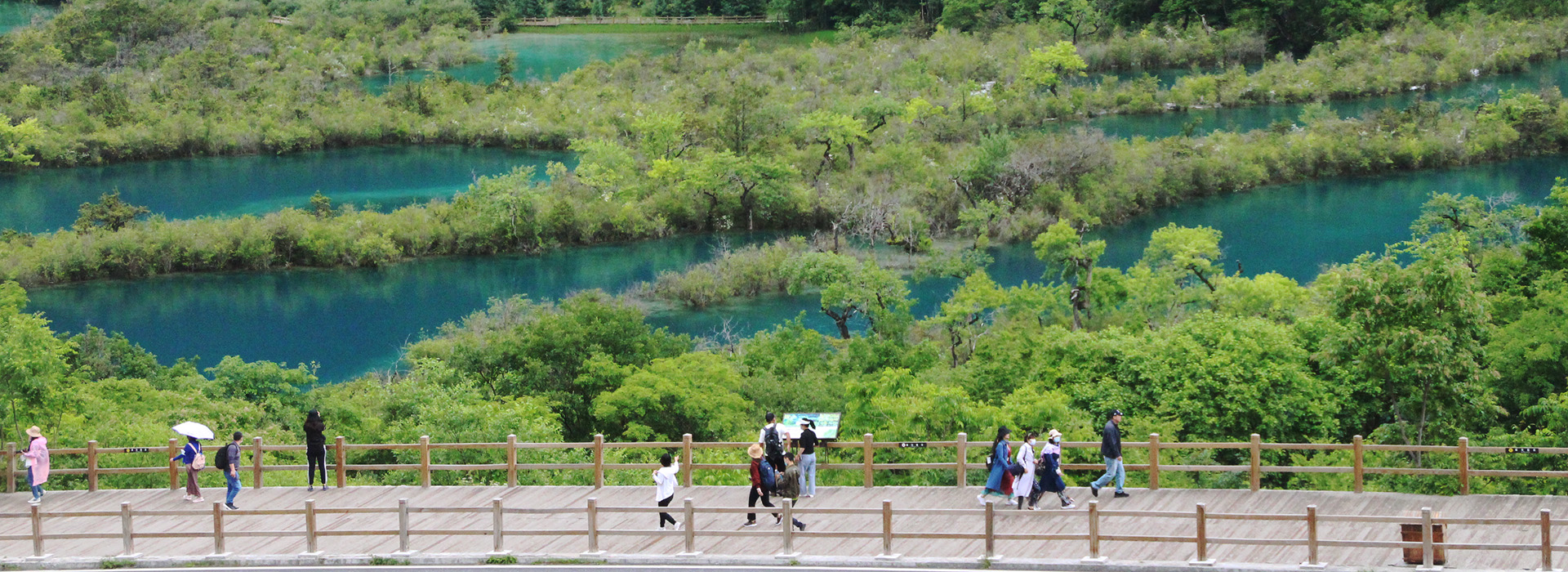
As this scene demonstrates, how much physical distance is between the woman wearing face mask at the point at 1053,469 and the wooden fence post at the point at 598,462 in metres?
6.52

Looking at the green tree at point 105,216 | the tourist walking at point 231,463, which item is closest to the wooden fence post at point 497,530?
the tourist walking at point 231,463

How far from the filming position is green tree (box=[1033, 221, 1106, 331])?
162 ft

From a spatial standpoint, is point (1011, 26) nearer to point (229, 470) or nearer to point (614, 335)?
point (614, 335)

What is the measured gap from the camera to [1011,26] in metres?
102

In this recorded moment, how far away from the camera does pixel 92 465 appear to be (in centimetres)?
2591

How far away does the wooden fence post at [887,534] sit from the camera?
22516 millimetres

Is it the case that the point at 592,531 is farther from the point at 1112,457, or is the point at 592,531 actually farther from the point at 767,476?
the point at 1112,457

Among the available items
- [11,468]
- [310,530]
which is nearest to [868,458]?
[310,530]

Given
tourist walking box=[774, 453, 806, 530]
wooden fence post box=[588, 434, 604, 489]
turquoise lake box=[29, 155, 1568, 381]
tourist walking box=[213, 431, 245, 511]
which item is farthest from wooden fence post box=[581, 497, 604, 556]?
turquoise lake box=[29, 155, 1568, 381]

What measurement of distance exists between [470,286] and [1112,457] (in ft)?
152

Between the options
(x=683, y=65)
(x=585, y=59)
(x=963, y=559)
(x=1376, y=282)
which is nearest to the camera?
(x=963, y=559)

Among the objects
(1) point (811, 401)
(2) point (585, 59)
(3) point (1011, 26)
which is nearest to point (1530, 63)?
(3) point (1011, 26)

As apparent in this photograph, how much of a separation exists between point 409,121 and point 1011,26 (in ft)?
119

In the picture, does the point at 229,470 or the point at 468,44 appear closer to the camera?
the point at 229,470
